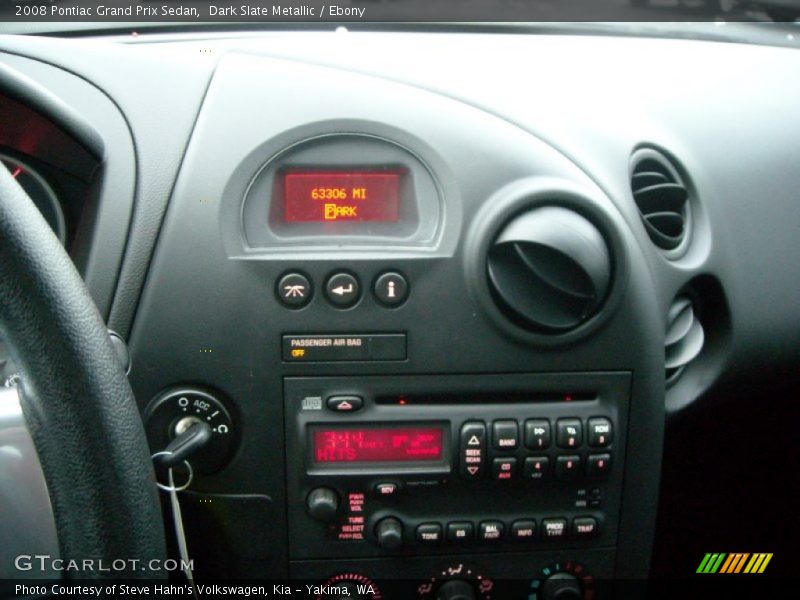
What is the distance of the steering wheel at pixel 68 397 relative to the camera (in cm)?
81

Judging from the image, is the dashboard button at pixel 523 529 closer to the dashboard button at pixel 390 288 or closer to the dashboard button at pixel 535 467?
the dashboard button at pixel 535 467

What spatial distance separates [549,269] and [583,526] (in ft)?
1.46

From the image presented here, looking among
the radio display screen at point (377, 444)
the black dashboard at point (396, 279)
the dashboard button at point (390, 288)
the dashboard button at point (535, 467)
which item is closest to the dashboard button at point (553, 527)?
the black dashboard at point (396, 279)

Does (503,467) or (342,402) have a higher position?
(342,402)

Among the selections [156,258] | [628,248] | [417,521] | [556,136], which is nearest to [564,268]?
[628,248]

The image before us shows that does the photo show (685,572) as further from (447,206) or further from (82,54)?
(82,54)

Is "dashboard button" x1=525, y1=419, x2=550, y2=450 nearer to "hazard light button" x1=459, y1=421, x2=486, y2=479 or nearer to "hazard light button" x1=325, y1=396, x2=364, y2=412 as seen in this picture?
"hazard light button" x1=459, y1=421, x2=486, y2=479

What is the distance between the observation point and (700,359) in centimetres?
157

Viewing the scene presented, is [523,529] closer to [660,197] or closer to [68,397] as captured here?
[660,197]

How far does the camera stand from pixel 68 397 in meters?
0.83

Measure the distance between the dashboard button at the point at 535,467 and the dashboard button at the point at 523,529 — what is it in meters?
0.10

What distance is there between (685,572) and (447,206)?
91 cm

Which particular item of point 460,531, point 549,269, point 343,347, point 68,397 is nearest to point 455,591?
point 460,531

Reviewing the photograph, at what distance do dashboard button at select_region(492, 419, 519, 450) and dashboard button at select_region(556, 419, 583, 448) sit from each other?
7 cm
